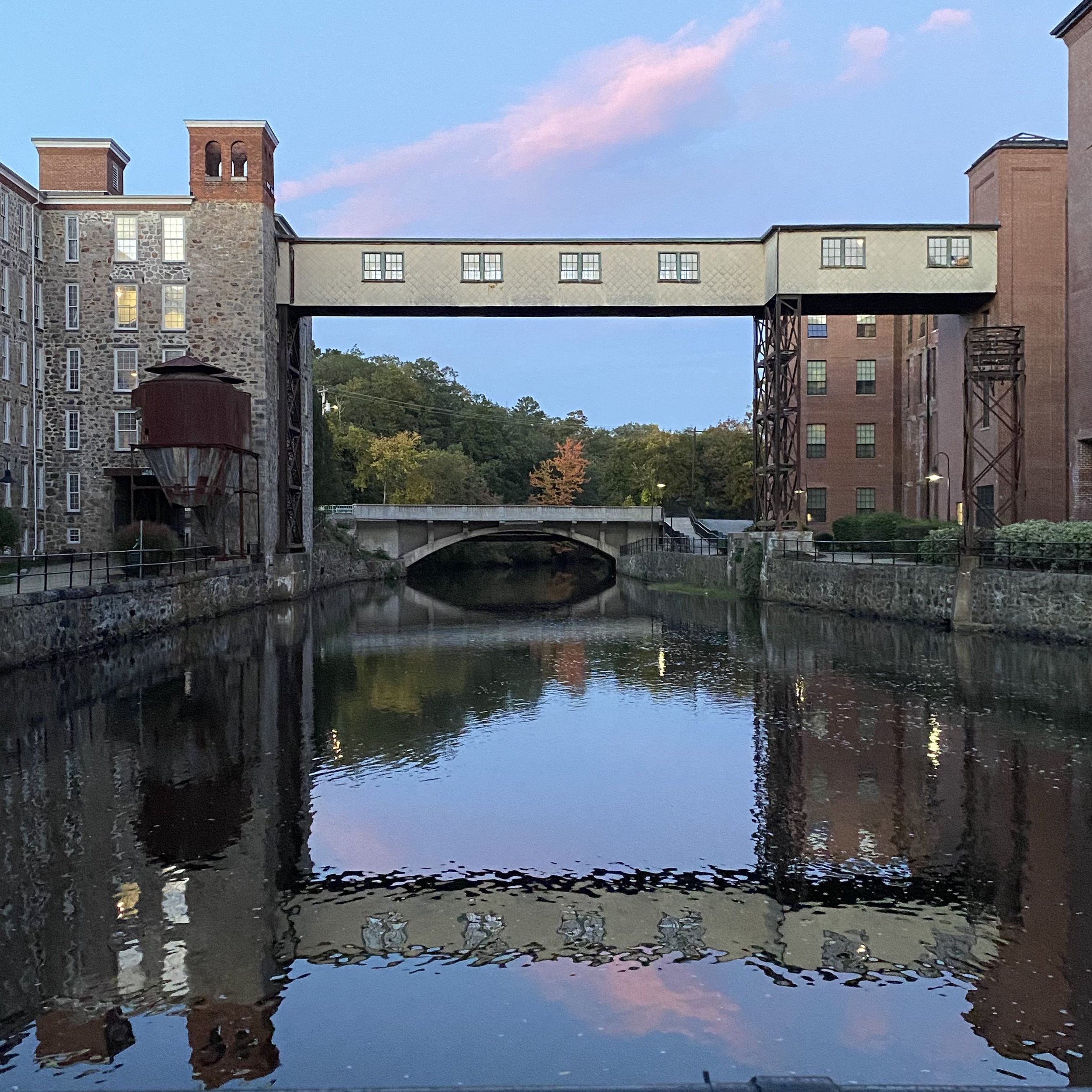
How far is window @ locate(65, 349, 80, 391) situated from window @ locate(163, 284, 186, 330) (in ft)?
13.0

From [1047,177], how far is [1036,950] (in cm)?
3899

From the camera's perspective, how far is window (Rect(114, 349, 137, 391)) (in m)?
43.6

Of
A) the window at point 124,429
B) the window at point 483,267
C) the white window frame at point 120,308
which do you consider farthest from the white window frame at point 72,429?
the window at point 483,267

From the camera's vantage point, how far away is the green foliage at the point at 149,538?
3728 centimetres

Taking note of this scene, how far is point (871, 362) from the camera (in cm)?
6216

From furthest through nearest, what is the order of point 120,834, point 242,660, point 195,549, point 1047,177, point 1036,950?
point 1047,177 → point 195,549 → point 242,660 → point 120,834 → point 1036,950

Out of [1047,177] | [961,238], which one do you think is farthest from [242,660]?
[1047,177]

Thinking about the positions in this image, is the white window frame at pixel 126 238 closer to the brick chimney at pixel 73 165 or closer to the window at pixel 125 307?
the window at pixel 125 307

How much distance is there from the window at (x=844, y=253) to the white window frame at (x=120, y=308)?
Result: 25.8 meters

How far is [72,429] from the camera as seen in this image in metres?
44.1

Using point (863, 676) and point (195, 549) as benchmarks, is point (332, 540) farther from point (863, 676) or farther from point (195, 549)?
point (863, 676)

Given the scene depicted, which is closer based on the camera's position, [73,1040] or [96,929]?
[73,1040]

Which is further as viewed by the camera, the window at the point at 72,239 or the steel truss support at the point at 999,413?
the window at the point at 72,239

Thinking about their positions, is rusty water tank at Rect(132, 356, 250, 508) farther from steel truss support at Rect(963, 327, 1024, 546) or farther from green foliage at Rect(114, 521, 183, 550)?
steel truss support at Rect(963, 327, 1024, 546)
